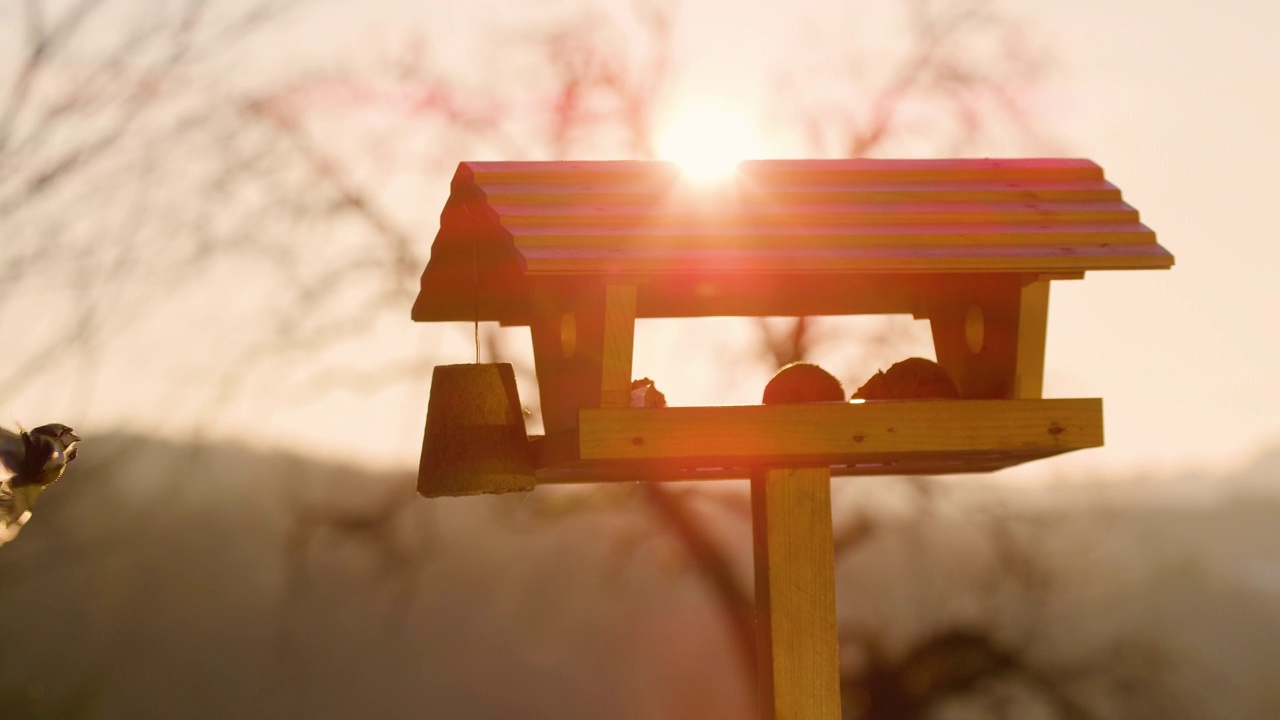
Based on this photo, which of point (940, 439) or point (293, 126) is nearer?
point (940, 439)

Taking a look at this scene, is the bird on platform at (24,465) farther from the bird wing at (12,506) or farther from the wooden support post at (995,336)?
the wooden support post at (995,336)

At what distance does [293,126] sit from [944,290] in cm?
589

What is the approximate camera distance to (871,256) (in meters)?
4.02

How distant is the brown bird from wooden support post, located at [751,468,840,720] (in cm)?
30

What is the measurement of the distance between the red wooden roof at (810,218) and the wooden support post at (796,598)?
0.75 m

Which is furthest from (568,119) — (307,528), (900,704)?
(900,704)

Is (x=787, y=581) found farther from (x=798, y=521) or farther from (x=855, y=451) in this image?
(x=855, y=451)

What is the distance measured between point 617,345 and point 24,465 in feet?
5.68

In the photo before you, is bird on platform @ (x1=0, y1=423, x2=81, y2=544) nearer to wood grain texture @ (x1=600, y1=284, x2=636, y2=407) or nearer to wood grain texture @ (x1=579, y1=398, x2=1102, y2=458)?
wood grain texture @ (x1=579, y1=398, x2=1102, y2=458)

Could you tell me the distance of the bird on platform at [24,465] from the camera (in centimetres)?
280

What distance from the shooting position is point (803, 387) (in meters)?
4.25

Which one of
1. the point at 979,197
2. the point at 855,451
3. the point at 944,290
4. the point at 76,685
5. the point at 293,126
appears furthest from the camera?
the point at 76,685

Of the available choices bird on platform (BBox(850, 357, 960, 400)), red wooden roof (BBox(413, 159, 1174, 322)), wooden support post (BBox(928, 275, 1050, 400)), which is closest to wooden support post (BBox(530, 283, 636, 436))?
red wooden roof (BBox(413, 159, 1174, 322))

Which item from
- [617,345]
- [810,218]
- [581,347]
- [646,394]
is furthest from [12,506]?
[810,218]
